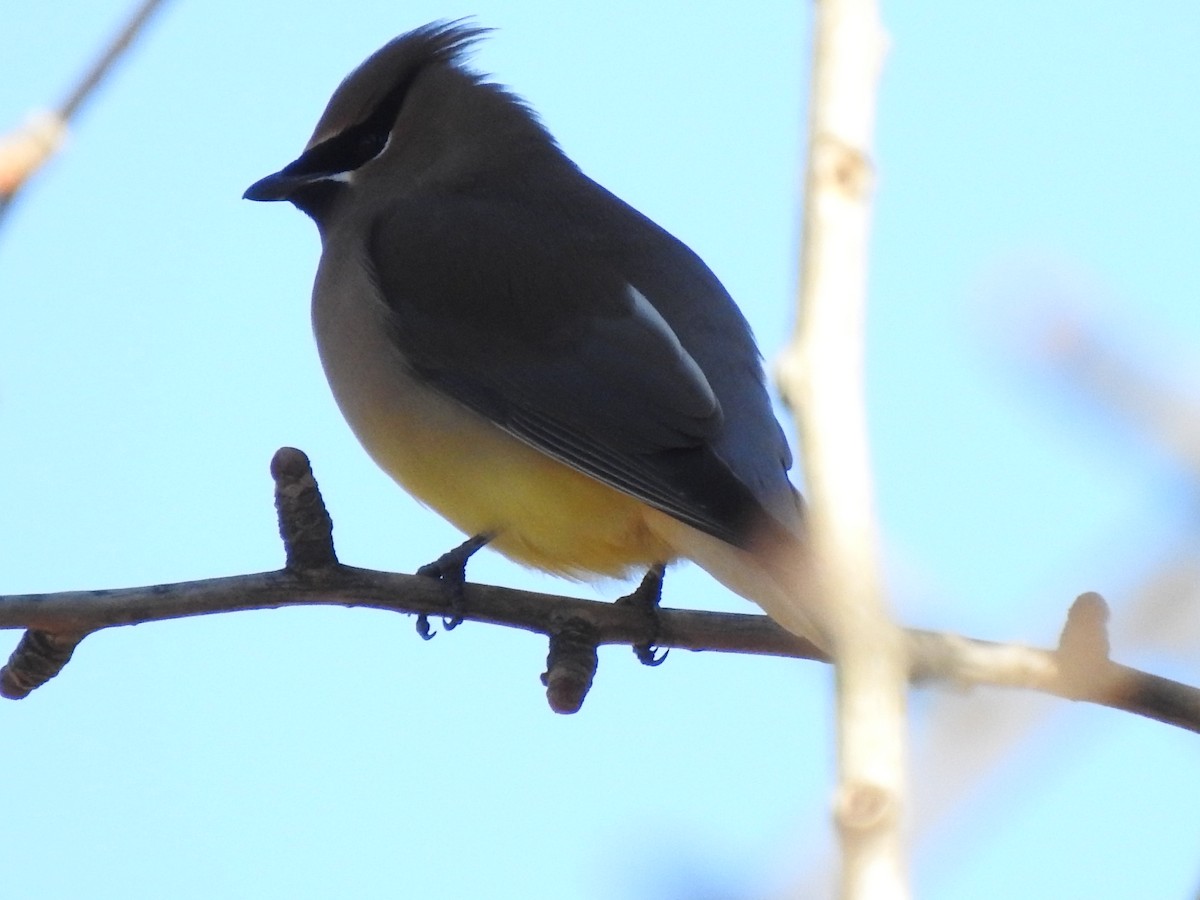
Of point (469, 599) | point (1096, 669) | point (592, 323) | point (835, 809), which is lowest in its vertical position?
point (835, 809)

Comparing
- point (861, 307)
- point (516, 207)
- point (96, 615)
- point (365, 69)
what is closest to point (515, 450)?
point (516, 207)

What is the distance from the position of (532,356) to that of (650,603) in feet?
2.45

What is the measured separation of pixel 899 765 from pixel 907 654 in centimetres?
13

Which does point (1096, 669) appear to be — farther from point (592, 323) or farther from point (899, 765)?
point (592, 323)

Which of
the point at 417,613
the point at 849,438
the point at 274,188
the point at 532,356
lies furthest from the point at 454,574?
the point at 849,438

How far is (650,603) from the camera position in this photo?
13.8 feet

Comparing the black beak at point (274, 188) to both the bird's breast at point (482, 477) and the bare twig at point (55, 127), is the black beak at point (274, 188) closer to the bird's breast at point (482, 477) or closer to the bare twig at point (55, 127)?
the bird's breast at point (482, 477)

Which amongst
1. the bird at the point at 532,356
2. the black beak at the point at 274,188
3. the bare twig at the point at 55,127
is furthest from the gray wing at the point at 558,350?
the bare twig at the point at 55,127

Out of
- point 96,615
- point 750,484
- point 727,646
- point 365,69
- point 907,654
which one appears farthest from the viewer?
point 365,69

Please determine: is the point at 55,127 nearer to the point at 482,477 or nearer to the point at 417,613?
the point at 417,613

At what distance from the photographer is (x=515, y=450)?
4.35 metres

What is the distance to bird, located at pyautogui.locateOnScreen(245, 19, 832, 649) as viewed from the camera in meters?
4.04

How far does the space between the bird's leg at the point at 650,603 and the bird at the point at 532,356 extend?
0.01m

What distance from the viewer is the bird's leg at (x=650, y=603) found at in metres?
3.93
